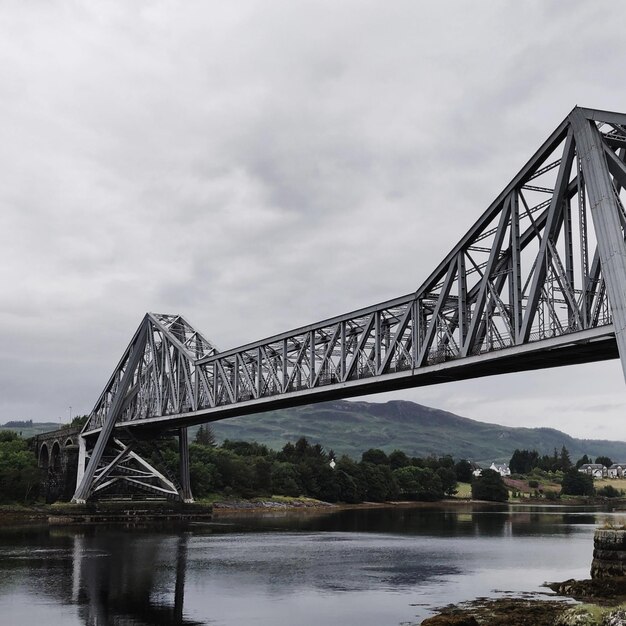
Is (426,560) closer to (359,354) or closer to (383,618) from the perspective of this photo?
(359,354)

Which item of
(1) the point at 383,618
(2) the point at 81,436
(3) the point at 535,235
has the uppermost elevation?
(3) the point at 535,235

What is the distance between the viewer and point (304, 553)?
63188 millimetres

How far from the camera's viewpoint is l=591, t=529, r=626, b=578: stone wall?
38.1m

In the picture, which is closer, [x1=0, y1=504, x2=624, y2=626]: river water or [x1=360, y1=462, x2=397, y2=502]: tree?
[x1=0, y1=504, x2=624, y2=626]: river water

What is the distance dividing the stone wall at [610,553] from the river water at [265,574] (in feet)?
13.1

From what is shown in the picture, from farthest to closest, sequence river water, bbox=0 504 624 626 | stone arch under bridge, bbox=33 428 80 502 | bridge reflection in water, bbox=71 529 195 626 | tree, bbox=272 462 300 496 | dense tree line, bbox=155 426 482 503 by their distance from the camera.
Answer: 1. tree, bbox=272 462 300 496
2. dense tree line, bbox=155 426 482 503
3. stone arch under bridge, bbox=33 428 80 502
4. river water, bbox=0 504 624 626
5. bridge reflection in water, bbox=71 529 195 626

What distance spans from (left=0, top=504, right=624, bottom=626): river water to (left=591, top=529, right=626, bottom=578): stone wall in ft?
13.1

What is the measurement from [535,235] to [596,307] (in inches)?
332

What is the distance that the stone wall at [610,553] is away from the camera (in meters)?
38.1

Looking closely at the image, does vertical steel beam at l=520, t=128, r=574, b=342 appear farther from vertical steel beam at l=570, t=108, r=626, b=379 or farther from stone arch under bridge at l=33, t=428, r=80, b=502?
stone arch under bridge at l=33, t=428, r=80, b=502

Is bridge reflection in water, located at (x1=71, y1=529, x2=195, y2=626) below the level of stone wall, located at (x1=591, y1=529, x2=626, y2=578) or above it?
below

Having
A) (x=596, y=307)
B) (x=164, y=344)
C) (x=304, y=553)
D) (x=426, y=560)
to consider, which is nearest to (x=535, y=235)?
(x=596, y=307)

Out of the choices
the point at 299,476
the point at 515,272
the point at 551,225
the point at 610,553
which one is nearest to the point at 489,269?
the point at 515,272

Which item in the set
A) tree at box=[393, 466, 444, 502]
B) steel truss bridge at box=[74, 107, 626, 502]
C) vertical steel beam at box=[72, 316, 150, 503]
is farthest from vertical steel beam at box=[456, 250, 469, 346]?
tree at box=[393, 466, 444, 502]
